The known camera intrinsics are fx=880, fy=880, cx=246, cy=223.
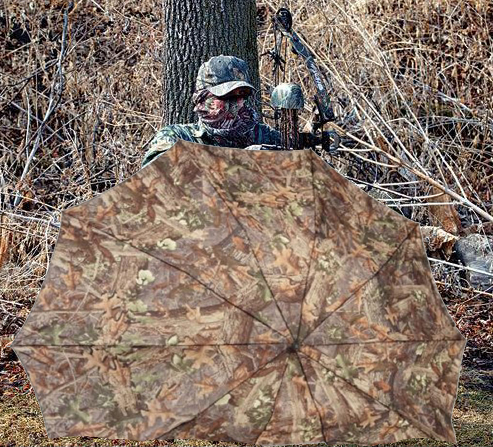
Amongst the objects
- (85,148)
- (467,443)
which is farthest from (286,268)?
(85,148)

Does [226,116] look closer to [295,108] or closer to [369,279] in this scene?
[295,108]

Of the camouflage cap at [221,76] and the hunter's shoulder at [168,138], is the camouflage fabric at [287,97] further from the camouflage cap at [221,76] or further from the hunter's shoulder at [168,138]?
the hunter's shoulder at [168,138]

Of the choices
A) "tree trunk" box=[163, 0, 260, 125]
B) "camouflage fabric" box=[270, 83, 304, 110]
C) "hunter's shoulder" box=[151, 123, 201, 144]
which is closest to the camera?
"camouflage fabric" box=[270, 83, 304, 110]

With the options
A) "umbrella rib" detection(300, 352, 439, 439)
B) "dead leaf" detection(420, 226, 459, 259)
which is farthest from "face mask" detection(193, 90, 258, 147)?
"dead leaf" detection(420, 226, 459, 259)

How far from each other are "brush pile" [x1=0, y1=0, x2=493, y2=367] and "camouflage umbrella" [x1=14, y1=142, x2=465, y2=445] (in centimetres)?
344

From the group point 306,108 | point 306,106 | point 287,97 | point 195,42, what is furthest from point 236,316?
point 306,106

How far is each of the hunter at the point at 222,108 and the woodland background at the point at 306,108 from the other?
2.15 metres

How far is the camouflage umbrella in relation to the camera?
11.1 feet

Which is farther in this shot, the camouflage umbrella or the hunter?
the hunter

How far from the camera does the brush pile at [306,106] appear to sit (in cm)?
730

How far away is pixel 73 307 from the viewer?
3420mm

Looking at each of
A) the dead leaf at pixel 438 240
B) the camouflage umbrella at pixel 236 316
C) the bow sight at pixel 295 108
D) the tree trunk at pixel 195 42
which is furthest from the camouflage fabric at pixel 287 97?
the dead leaf at pixel 438 240

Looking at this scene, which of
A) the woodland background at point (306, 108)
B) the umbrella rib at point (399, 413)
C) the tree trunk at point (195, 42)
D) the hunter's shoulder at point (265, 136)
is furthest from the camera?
the woodland background at point (306, 108)

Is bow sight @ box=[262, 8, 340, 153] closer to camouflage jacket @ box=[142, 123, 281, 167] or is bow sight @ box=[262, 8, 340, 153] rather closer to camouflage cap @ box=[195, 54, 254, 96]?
camouflage jacket @ box=[142, 123, 281, 167]
